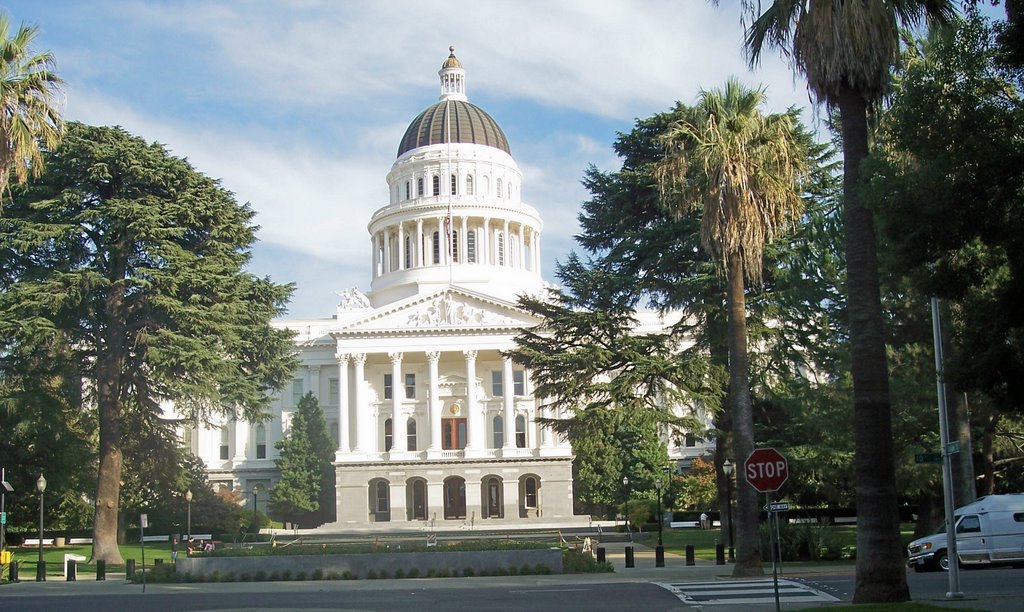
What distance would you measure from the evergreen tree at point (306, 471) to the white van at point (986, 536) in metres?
57.4

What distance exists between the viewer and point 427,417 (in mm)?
84812

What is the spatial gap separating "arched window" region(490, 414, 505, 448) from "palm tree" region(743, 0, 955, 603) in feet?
215

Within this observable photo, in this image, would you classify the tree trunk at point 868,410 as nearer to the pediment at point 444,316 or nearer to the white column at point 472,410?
the pediment at point 444,316

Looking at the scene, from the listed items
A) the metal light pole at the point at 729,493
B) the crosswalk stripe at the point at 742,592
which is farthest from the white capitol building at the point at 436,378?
the crosswalk stripe at the point at 742,592

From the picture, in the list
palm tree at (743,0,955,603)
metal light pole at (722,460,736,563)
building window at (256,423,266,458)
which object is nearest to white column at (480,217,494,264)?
building window at (256,423,266,458)

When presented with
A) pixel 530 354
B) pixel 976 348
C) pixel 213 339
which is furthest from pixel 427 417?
pixel 976 348

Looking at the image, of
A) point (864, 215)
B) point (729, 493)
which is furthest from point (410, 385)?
point (864, 215)

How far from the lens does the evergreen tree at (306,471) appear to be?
81375mm

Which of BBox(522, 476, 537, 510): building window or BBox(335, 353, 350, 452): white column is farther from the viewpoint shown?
BBox(522, 476, 537, 510): building window

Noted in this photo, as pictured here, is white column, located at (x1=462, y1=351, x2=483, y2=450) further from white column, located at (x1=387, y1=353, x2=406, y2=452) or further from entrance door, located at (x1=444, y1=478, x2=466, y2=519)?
white column, located at (x1=387, y1=353, x2=406, y2=452)

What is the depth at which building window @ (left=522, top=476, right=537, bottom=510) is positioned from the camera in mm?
82375

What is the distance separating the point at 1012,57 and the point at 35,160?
66.1 ft

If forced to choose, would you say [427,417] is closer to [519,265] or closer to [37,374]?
[519,265]

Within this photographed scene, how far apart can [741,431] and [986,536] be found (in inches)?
269
